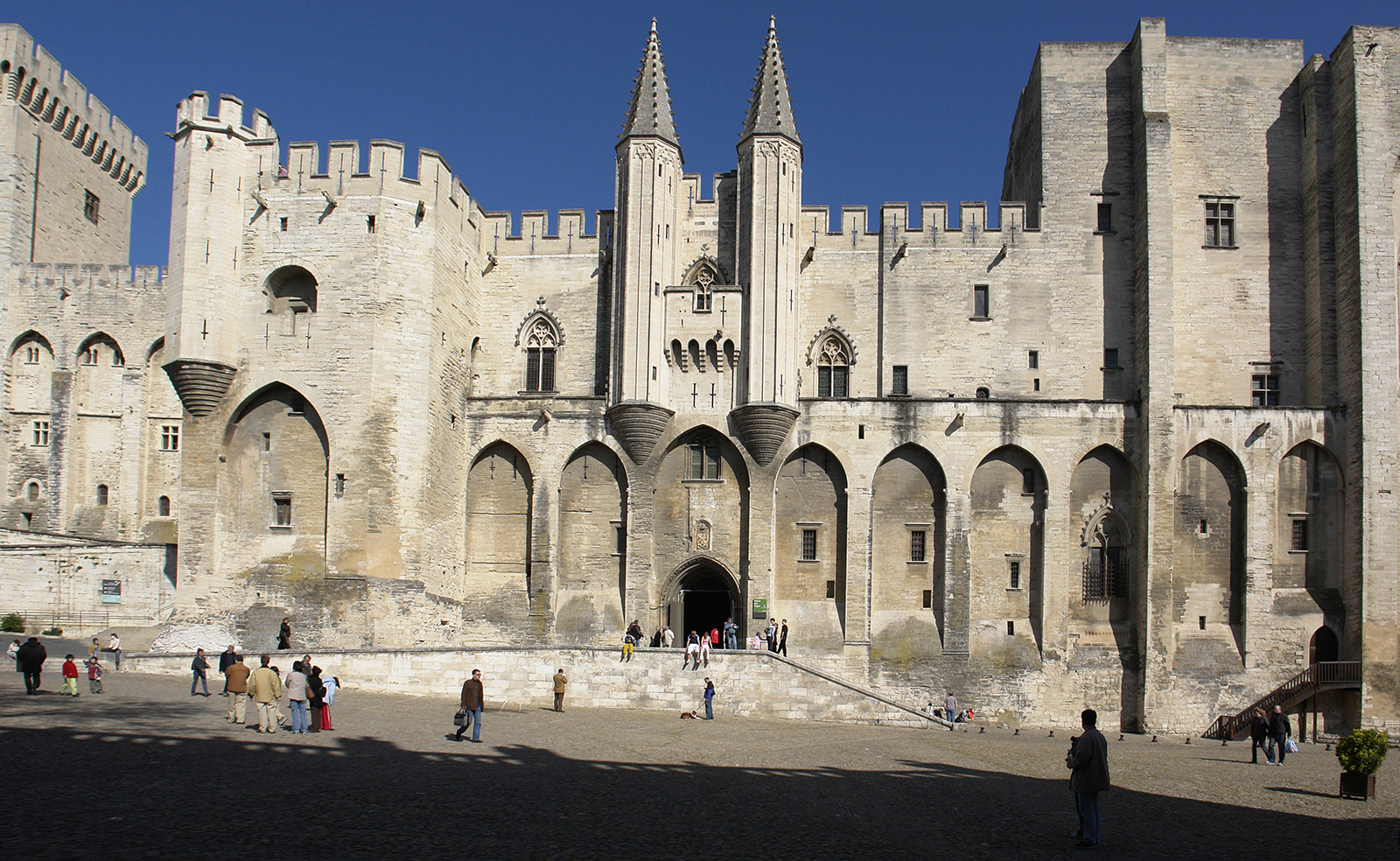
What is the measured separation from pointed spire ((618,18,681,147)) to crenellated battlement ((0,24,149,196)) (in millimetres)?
23345

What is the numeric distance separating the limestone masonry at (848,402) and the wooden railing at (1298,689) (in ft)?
1.20

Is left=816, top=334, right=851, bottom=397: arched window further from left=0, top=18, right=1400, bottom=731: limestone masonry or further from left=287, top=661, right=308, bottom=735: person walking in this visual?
left=287, top=661, right=308, bottom=735: person walking

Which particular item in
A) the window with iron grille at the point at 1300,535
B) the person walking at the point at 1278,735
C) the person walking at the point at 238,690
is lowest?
the person walking at the point at 1278,735

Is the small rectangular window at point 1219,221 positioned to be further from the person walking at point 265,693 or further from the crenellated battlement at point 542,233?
the person walking at point 265,693

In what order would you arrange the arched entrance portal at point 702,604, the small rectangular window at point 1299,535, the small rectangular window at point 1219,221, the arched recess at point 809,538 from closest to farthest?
the small rectangular window at point 1299,535 → the arched recess at point 809,538 → the arched entrance portal at point 702,604 → the small rectangular window at point 1219,221

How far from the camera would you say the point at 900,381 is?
35.3 meters

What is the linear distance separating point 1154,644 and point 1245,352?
9.32m

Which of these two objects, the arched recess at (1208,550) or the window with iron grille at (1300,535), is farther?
the window with iron grille at (1300,535)

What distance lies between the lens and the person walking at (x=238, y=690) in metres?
19.7

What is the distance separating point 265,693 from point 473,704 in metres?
3.30

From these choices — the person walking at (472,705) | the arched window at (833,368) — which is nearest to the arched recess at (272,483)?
the person walking at (472,705)

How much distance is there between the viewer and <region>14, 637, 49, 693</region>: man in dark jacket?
72.3 feet

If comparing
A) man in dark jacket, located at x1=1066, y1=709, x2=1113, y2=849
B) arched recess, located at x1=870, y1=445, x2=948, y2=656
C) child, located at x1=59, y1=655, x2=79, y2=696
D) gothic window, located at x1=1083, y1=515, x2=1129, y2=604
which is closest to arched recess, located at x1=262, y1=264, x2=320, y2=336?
child, located at x1=59, y1=655, x2=79, y2=696

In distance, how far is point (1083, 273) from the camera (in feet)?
116
